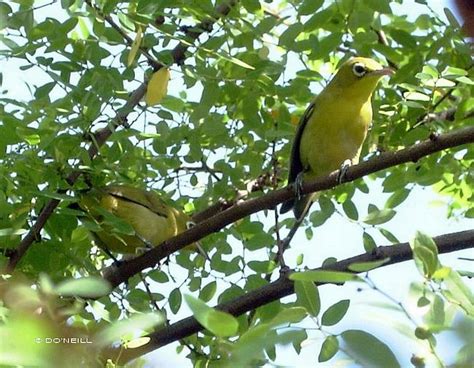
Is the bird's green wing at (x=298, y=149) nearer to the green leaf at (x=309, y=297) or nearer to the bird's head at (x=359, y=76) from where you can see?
the bird's head at (x=359, y=76)

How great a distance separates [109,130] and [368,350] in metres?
2.39

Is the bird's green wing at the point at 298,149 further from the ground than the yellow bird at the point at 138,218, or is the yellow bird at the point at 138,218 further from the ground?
the bird's green wing at the point at 298,149

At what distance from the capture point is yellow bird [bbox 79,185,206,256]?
402cm

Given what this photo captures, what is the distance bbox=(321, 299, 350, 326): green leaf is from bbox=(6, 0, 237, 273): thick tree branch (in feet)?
4.34

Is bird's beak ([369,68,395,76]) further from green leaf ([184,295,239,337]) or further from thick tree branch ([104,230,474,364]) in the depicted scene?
green leaf ([184,295,239,337])

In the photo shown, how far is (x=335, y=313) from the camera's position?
1.97m

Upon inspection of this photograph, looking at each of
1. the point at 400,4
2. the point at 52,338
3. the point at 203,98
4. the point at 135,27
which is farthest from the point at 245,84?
the point at 52,338

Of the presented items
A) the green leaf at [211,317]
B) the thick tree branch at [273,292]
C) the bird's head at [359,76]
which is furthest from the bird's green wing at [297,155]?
the green leaf at [211,317]

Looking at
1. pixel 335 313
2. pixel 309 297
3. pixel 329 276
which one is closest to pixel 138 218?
pixel 335 313

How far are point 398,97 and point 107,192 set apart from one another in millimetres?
1350

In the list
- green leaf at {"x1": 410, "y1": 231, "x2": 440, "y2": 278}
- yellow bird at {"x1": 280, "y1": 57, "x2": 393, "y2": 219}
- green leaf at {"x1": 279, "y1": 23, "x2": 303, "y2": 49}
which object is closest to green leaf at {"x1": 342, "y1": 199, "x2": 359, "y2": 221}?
yellow bird at {"x1": 280, "y1": 57, "x2": 393, "y2": 219}

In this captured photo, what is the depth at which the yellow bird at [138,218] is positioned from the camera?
4020mm

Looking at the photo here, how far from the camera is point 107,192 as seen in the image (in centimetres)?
387

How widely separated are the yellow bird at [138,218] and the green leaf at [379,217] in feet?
3.03
